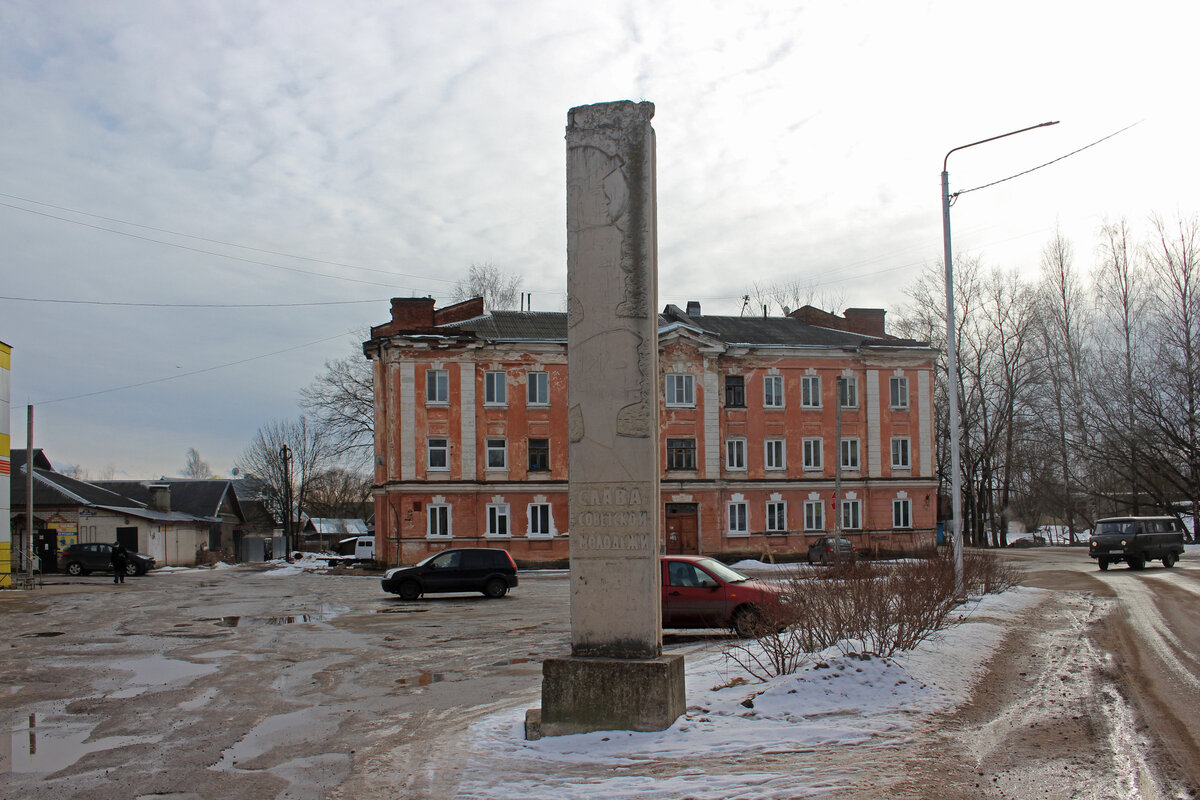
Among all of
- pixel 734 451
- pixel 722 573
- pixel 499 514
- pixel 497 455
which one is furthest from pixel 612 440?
pixel 734 451

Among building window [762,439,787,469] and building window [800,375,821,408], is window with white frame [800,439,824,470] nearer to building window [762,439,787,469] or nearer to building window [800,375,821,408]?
building window [762,439,787,469]

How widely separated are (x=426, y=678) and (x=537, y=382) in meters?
32.9

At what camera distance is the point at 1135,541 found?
31.7 metres

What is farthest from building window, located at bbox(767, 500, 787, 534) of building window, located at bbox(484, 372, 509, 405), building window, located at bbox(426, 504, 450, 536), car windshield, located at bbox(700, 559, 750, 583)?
car windshield, located at bbox(700, 559, 750, 583)

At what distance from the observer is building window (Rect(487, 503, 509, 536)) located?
4409 centimetres

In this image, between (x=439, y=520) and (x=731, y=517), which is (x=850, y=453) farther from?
(x=439, y=520)

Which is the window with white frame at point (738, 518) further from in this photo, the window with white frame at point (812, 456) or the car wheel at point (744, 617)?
the car wheel at point (744, 617)

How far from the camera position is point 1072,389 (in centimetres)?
6088

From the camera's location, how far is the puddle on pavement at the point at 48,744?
8.17 m

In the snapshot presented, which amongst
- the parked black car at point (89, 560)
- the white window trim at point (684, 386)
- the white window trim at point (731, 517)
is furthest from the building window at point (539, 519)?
the parked black car at point (89, 560)

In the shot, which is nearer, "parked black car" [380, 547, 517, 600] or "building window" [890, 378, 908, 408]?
"parked black car" [380, 547, 517, 600]

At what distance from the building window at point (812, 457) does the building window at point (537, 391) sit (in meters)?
13.7

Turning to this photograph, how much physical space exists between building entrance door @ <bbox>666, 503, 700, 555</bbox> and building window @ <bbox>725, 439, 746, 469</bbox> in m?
3.08

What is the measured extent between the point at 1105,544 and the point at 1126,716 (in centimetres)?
2649
